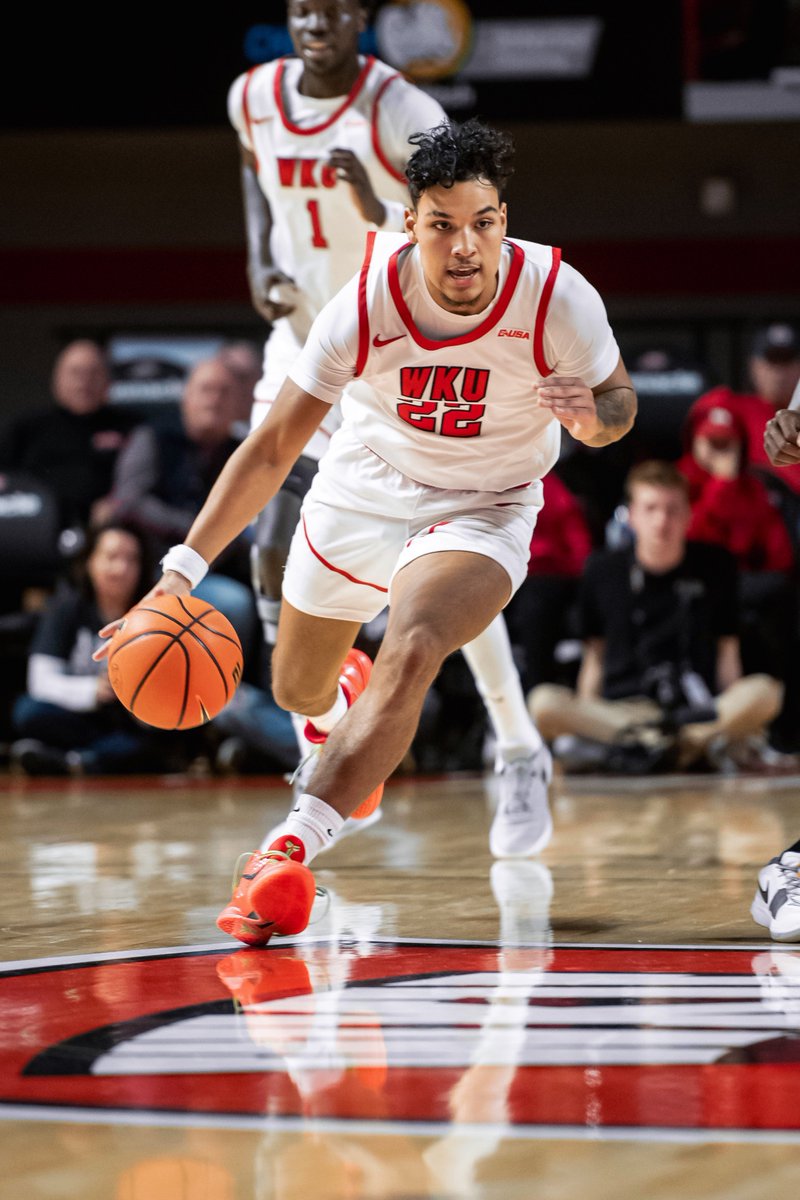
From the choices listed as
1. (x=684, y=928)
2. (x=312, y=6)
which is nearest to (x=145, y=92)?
(x=312, y=6)

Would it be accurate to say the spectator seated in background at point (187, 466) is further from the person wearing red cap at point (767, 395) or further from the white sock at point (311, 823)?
the white sock at point (311, 823)

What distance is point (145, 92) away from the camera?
8539 mm

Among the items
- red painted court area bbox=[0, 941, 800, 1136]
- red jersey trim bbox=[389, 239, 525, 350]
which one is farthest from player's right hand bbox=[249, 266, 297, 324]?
red painted court area bbox=[0, 941, 800, 1136]

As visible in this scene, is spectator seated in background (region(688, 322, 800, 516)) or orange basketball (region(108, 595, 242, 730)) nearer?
orange basketball (region(108, 595, 242, 730))

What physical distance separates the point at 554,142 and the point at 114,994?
27.7 ft

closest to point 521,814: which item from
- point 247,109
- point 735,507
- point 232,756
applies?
point 247,109

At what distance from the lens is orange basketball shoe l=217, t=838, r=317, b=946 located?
268 cm

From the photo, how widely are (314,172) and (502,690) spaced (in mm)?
1328

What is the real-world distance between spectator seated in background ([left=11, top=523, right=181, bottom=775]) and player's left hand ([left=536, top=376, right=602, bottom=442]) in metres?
3.63

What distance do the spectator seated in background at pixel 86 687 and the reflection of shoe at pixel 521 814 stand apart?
270 centimetres

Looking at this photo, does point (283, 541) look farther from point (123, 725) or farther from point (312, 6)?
point (123, 725)

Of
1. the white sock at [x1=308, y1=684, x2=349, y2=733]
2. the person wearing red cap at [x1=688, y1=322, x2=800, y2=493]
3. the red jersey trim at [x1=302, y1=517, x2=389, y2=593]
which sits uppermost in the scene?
the person wearing red cap at [x1=688, y1=322, x2=800, y2=493]

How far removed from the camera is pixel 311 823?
9.02 ft

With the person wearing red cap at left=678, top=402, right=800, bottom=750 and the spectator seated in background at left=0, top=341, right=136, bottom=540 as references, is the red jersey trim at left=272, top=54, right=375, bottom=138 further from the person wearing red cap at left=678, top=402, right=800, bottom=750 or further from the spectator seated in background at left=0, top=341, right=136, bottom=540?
the spectator seated in background at left=0, top=341, right=136, bottom=540
